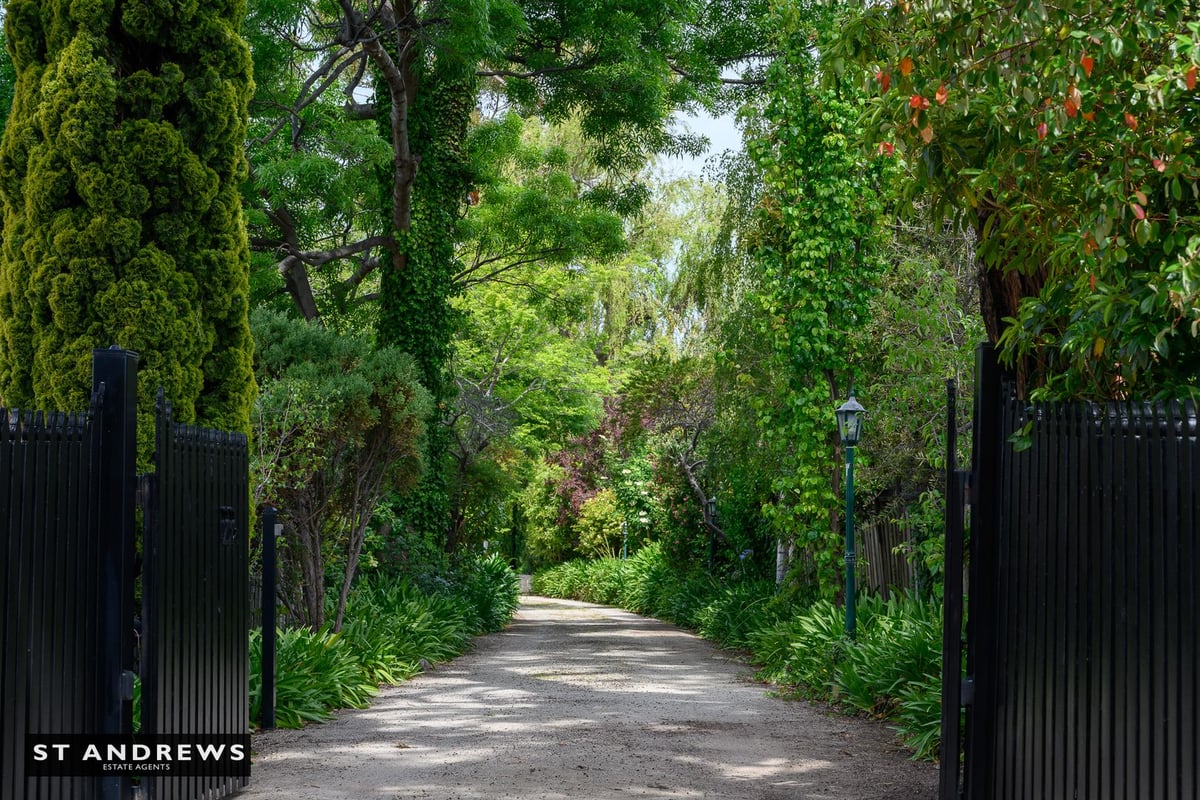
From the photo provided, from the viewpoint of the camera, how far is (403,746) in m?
9.13

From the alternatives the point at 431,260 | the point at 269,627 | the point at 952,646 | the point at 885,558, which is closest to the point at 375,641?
the point at 269,627

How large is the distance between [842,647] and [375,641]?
207 inches

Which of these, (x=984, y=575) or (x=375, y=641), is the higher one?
(x=984, y=575)

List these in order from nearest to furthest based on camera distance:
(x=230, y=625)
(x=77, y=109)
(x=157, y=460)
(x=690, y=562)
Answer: (x=157, y=460)
(x=230, y=625)
(x=77, y=109)
(x=690, y=562)

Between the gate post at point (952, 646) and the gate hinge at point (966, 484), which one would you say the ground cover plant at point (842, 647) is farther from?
the gate hinge at point (966, 484)

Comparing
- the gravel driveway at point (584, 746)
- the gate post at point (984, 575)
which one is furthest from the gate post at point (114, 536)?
the gate post at point (984, 575)

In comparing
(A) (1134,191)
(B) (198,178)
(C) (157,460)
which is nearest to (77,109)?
(B) (198,178)

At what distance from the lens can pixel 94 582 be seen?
5.68 meters

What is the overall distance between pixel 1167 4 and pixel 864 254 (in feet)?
35.2

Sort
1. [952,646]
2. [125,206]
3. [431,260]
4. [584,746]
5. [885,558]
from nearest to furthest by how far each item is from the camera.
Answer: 1. [952,646]
2. [125,206]
3. [584,746]
4. [885,558]
5. [431,260]

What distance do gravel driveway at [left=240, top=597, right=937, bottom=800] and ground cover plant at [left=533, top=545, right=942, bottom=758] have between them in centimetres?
Result: 32

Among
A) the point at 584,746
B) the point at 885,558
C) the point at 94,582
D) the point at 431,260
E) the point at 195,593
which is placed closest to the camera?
the point at 94,582

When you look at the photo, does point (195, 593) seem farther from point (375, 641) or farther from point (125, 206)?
point (375, 641)

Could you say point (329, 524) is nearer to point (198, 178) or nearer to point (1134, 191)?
point (198, 178)
